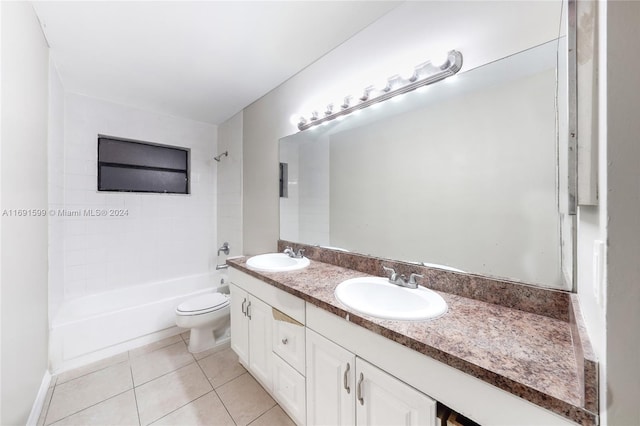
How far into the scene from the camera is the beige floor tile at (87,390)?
1475 mm

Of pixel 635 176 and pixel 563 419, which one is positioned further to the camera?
pixel 563 419

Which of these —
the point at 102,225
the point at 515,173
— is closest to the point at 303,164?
the point at 515,173

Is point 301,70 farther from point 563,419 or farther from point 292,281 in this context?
point 563,419

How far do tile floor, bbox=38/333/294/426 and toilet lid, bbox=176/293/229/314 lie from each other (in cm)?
38

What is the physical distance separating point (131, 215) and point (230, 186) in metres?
1.08

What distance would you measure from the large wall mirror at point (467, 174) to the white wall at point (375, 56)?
11 centimetres

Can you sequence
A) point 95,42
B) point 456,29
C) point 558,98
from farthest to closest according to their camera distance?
point 95,42, point 456,29, point 558,98

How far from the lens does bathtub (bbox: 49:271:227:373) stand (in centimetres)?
184

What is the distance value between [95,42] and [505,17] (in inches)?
93.0

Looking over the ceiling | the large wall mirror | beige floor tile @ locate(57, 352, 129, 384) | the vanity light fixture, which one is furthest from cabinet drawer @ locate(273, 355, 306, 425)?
the ceiling

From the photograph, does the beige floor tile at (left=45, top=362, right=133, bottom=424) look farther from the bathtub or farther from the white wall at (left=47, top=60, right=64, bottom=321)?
the white wall at (left=47, top=60, right=64, bottom=321)

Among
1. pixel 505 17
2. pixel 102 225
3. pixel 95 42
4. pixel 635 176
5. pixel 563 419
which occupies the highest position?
pixel 95 42

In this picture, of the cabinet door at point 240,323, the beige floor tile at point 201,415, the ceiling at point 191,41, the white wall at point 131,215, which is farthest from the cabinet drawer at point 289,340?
the white wall at point 131,215

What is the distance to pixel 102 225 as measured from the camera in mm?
2439
